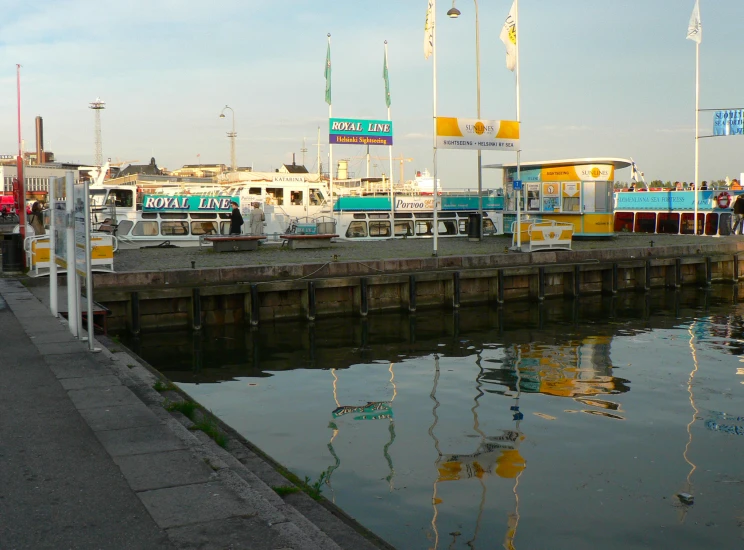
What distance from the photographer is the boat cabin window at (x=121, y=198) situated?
3316cm

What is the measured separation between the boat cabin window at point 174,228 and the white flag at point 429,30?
1222 centimetres

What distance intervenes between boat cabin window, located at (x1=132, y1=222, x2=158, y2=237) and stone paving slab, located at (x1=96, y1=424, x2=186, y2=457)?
2463 centimetres

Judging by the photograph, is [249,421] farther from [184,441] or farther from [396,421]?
[184,441]

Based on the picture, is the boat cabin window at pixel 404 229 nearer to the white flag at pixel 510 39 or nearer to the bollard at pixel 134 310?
the white flag at pixel 510 39

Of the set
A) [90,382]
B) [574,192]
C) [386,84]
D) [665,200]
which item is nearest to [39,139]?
[386,84]

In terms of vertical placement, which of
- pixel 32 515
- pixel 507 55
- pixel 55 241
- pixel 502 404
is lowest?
pixel 502 404

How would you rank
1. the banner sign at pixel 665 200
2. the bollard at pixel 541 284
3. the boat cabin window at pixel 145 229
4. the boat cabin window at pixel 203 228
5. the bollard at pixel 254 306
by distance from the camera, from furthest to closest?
the banner sign at pixel 665 200 < the boat cabin window at pixel 203 228 < the boat cabin window at pixel 145 229 < the bollard at pixel 541 284 < the bollard at pixel 254 306

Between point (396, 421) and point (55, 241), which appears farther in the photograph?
point (55, 241)

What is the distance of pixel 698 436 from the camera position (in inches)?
407

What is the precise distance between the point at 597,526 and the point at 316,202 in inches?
1254

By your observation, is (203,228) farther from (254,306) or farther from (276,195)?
(254,306)

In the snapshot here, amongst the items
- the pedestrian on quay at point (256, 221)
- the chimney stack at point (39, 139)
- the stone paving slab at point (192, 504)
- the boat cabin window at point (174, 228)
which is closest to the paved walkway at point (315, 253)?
the pedestrian on quay at point (256, 221)

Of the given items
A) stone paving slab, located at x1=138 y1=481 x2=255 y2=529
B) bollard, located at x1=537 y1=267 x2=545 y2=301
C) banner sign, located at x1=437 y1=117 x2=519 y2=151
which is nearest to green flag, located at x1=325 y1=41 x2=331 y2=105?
banner sign, located at x1=437 y1=117 x2=519 y2=151

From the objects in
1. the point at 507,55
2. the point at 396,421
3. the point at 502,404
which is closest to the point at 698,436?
the point at 502,404
